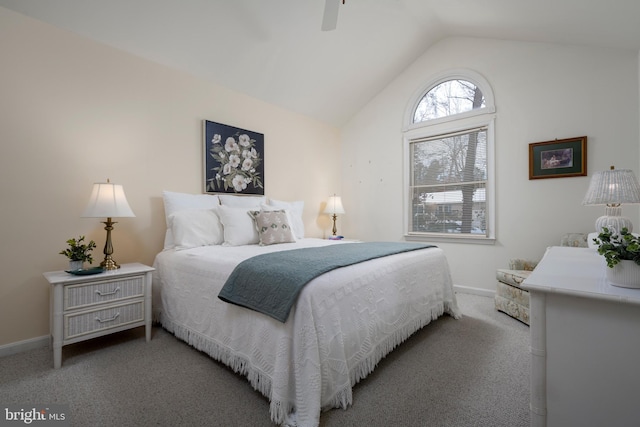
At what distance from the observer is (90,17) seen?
227 centimetres

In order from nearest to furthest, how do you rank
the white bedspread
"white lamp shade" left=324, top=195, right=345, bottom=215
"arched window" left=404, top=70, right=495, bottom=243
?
1. the white bedspread
2. "arched window" left=404, top=70, right=495, bottom=243
3. "white lamp shade" left=324, top=195, right=345, bottom=215

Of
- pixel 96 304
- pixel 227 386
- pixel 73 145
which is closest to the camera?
pixel 227 386

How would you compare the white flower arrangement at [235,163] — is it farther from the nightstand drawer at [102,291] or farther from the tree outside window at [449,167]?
the tree outside window at [449,167]

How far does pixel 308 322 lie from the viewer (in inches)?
53.1

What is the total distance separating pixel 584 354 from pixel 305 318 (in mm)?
1010

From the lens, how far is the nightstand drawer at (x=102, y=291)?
1.90 m

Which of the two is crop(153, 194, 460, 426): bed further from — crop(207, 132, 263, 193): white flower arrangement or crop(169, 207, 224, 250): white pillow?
crop(207, 132, 263, 193): white flower arrangement

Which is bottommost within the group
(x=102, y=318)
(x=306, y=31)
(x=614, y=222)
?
(x=102, y=318)

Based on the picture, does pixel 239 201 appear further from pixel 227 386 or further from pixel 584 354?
pixel 584 354

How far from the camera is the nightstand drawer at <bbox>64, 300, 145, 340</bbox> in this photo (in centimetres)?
189

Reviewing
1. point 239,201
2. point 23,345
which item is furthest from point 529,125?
point 23,345

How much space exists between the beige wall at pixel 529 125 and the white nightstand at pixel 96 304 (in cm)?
311

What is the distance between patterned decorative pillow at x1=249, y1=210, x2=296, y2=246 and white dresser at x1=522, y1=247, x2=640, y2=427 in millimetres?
2065

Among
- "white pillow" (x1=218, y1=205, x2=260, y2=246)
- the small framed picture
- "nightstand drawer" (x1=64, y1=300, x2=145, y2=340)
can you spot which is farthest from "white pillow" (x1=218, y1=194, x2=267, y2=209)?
the small framed picture
